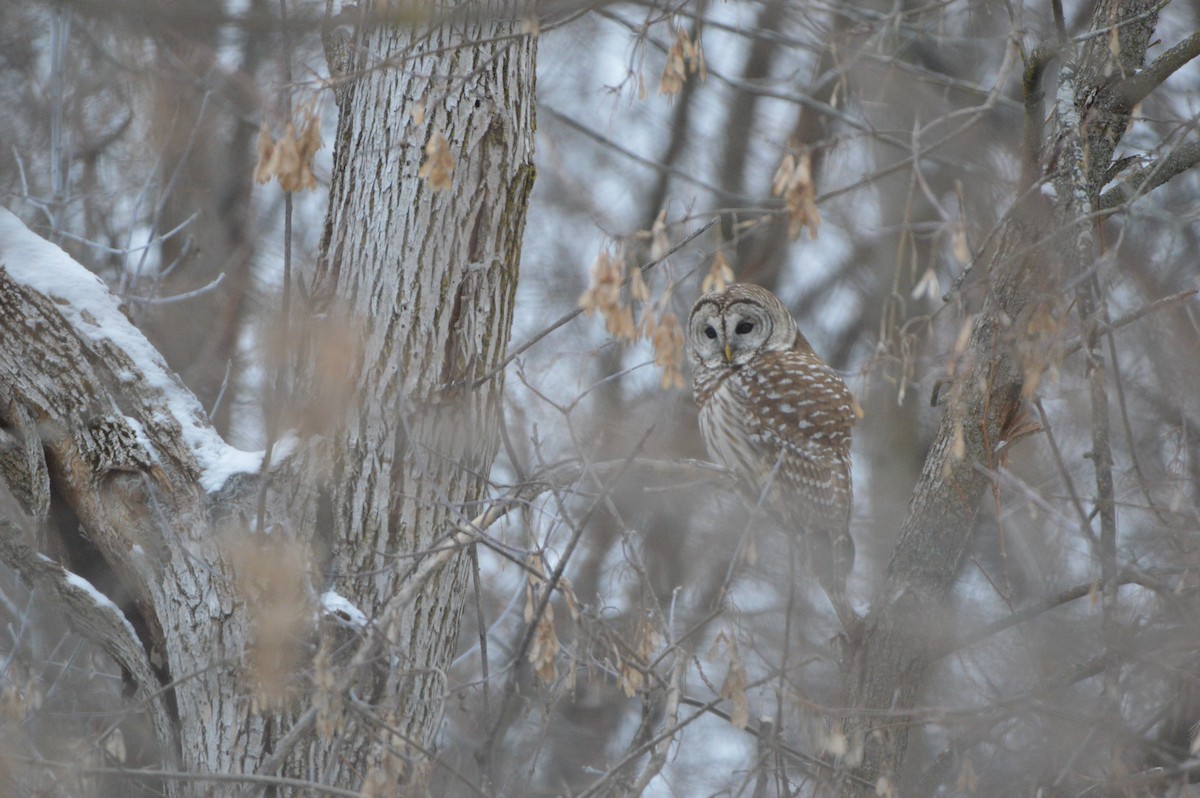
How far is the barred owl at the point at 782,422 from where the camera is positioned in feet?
17.1

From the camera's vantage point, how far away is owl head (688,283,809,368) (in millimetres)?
5676

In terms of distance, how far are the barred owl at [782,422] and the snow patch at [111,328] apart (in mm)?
2357

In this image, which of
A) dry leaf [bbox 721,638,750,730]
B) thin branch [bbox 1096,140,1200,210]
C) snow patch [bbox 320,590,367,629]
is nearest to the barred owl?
thin branch [bbox 1096,140,1200,210]

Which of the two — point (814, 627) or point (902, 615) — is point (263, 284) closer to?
point (814, 627)

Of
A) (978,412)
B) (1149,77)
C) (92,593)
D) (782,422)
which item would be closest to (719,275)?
(978,412)

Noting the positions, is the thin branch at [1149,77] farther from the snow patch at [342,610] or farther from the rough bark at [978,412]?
the snow patch at [342,610]

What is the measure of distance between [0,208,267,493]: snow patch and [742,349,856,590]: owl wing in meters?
2.45

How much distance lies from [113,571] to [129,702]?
42 cm

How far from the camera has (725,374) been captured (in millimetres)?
5609

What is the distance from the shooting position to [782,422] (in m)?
5.29

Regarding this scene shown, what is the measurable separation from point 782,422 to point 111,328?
292cm

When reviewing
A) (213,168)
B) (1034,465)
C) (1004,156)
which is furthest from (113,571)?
(213,168)

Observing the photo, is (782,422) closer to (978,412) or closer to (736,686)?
(978,412)


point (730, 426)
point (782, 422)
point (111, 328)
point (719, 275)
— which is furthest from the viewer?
point (730, 426)
